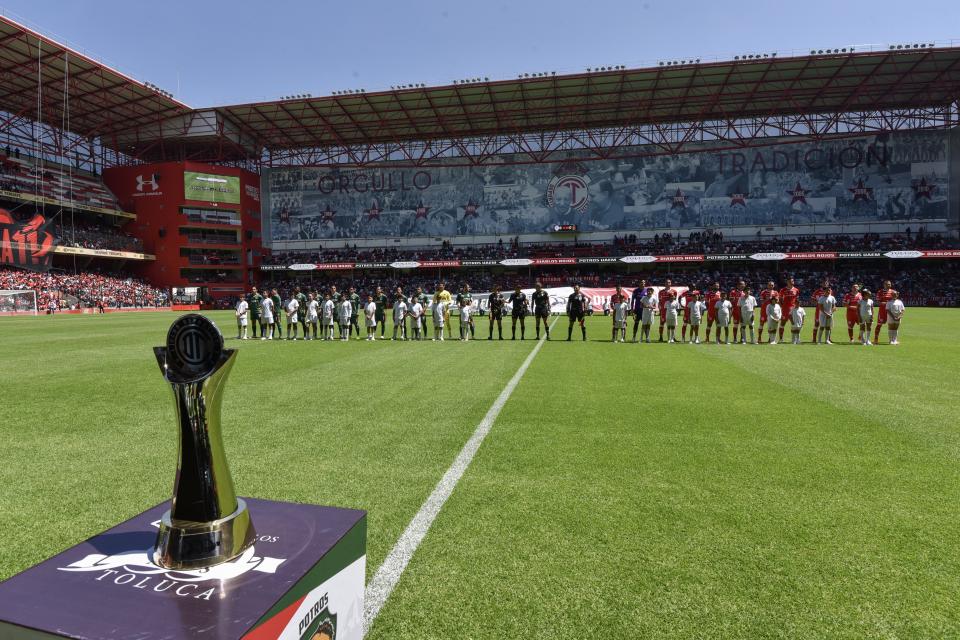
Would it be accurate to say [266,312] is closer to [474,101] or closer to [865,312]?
[865,312]

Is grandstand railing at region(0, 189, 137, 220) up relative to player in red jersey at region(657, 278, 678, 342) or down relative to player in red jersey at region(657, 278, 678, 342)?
up

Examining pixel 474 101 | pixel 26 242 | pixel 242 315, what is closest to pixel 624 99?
pixel 474 101

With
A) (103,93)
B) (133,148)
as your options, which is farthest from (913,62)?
(133,148)

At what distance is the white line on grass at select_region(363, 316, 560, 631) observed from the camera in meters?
2.37

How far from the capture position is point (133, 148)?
5309 cm

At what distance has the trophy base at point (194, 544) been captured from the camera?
3.61 feet

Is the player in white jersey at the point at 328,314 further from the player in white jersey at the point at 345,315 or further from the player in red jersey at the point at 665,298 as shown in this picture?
the player in red jersey at the point at 665,298

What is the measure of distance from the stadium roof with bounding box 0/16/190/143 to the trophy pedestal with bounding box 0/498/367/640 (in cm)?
4614

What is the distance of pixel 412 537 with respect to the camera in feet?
9.76

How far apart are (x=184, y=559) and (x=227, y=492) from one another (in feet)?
0.49

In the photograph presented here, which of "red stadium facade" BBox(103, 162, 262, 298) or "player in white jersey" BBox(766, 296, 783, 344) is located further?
"red stadium facade" BBox(103, 162, 262, 298)

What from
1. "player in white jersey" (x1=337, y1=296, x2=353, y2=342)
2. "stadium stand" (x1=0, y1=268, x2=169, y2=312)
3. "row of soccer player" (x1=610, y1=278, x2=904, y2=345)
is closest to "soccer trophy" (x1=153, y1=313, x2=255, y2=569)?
"row of soccer player" (x1=610, y1=278, x2=904, y2=345)

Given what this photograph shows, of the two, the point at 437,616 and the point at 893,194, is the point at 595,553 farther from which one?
the point at 893,194

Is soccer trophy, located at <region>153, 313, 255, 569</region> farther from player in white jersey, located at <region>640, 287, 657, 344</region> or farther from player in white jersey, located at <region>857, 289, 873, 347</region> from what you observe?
player in white jersey, located at <region>857, 289, 873, 347</region>
